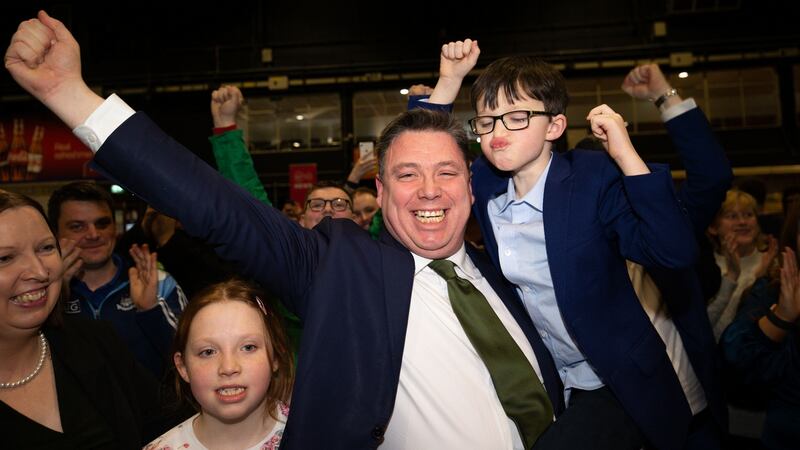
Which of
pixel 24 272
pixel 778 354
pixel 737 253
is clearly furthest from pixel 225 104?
pixel 737 253

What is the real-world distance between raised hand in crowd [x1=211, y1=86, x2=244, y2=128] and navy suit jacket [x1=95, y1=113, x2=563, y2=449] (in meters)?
1.44

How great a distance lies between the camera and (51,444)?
1.71 metres

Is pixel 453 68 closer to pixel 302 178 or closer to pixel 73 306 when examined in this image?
pixel 73 306

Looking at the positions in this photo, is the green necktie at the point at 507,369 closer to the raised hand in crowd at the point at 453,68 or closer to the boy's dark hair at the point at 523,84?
the boy's dark hair at the point at 523,84

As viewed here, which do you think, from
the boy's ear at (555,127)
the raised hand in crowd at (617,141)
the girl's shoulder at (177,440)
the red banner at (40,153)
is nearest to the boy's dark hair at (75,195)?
the girl's shoulder at (177,440)

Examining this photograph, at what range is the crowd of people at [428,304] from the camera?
1440 millimetres

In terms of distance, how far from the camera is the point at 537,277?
1939 mm

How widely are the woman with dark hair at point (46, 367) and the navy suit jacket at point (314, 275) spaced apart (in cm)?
78

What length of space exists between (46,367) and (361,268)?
121 cm

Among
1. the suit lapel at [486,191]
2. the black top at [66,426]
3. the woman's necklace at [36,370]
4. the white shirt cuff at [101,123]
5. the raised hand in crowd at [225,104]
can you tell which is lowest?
the black top at [66,426]

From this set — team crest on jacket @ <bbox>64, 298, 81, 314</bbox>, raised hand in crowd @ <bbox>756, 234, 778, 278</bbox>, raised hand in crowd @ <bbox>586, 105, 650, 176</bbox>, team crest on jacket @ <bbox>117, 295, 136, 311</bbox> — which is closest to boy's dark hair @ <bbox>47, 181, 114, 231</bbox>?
team crest on jacket @ <bbox>64, 298, 81, 314</bbox>

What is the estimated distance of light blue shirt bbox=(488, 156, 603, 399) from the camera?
1949 millimetres

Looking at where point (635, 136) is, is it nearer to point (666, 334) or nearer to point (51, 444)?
point (666, 334)

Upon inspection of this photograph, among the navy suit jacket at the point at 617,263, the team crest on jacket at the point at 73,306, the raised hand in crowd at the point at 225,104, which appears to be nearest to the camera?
the navy suit jacket at the point at 617,263
